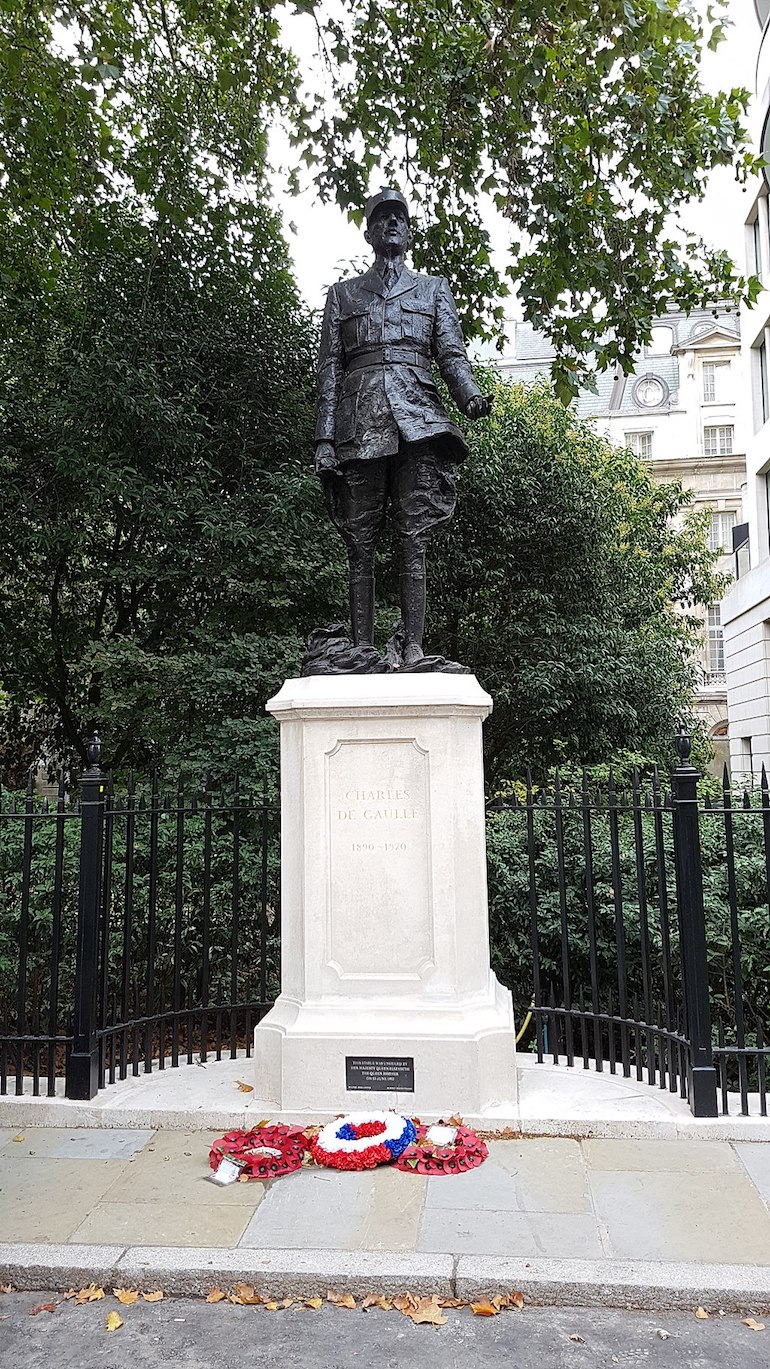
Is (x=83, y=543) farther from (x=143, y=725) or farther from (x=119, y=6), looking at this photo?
→ (x=119, y=6)

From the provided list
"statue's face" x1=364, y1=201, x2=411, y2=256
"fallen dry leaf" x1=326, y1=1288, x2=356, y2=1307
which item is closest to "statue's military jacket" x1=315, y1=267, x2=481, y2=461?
"statue's face" x1=364, y1=201, x2=411, y2=256

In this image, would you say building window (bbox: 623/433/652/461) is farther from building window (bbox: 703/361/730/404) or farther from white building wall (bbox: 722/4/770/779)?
white building wall (bbox: 722/4/770/779)

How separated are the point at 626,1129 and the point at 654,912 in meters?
2.32

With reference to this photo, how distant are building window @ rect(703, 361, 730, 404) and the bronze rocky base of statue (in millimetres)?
39619

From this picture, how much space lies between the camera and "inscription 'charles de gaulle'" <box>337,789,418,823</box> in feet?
16.9

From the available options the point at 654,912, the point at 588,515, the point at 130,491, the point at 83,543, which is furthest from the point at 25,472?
the point at 654,912

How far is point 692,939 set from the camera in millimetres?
4945

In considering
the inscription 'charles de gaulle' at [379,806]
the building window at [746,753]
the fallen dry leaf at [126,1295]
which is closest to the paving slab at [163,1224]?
the fallen dry leaf at [126,1295]

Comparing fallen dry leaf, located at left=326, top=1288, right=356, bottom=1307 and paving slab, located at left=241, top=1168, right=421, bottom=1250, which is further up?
paving slab, located at left=241, top=1168, right=421, bottom=1250

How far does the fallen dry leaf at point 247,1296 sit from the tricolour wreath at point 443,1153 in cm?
112

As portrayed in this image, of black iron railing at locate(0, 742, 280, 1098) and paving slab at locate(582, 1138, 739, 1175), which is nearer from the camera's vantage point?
paving slab at locate(582, 1138, 739, 1175)

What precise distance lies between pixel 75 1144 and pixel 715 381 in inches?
1683

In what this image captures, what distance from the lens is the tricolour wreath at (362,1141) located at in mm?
4355

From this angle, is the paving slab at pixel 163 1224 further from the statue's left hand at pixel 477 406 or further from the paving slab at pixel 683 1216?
the statue's left hand at pixel 477 406
